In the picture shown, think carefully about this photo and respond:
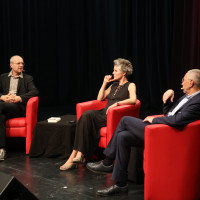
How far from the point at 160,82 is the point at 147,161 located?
399 cm

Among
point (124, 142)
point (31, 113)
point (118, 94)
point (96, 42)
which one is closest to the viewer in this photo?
point (124, 142)

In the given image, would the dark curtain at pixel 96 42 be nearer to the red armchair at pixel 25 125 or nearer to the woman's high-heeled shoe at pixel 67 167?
the red armchair at pixel 25 125

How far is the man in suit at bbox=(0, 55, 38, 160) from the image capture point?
4.42 metres

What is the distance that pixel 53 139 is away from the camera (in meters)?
4.38

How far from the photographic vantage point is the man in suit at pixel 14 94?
14.5ft

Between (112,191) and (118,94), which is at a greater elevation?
(118,94)

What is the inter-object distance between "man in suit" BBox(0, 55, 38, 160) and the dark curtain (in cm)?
231

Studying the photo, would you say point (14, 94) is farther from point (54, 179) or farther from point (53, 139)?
point (54, 179)

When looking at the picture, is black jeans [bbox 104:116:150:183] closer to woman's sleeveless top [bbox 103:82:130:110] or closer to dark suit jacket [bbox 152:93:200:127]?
dark suit jacket [bbox 152:93:200:127]

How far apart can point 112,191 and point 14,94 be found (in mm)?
2203

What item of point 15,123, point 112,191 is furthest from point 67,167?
point 15,123

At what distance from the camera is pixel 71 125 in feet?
14.1

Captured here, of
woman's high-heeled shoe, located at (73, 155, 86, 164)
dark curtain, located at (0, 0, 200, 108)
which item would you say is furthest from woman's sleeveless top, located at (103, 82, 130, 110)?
dark curtain, located at (0, 0, 200, 108)

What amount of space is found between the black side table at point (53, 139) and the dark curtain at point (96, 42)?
111 inches
